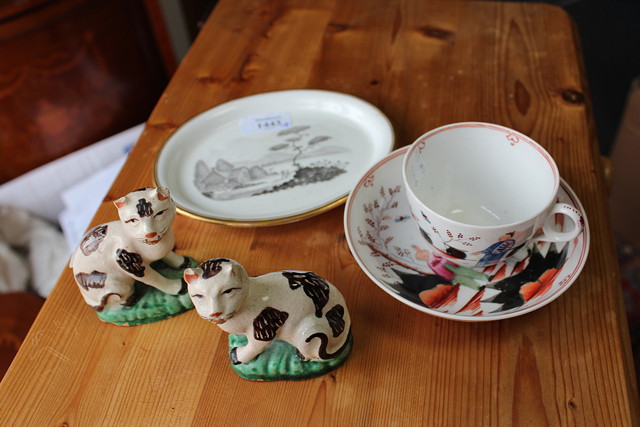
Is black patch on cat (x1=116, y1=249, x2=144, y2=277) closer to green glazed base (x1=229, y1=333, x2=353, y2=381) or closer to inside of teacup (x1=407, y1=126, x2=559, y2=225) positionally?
green glazed base (x1=229, y1=333, x2=353, y2=381)

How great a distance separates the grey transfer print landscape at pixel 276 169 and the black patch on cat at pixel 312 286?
225mm

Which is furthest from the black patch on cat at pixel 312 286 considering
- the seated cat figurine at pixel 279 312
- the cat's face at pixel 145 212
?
the cat's face at pixel 145 212

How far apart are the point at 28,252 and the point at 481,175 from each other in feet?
3.11

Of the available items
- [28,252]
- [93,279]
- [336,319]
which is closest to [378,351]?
[336,319]

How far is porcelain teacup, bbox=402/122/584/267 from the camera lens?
0.52 metres

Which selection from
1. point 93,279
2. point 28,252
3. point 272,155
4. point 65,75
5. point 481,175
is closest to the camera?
point 93,279

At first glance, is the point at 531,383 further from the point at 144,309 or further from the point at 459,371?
the point at 144,309

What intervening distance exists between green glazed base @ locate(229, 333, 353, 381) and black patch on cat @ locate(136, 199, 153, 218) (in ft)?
0.54

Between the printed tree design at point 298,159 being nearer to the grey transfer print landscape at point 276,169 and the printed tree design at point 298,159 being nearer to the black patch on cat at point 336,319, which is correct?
the grey transfer print landscape at point 276,169

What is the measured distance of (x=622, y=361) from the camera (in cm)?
50

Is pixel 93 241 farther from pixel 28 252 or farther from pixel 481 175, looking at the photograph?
pixel 28 252

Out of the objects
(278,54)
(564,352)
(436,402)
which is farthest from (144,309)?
(278,54)

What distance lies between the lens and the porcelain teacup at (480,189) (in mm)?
523

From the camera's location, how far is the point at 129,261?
0.52 m
